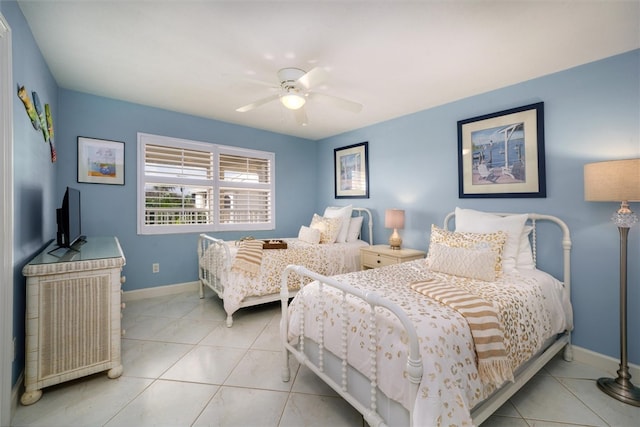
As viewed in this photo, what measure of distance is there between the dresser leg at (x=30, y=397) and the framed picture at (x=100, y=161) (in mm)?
2241

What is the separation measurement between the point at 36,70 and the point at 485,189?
406cm

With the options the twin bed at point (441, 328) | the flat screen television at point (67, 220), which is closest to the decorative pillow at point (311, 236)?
the twin bed at point (441, 328)

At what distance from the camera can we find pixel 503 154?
266 cm

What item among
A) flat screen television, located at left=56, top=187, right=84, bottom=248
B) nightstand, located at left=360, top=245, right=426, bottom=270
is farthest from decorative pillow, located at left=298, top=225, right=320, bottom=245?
flat screen television, located at left=56, top=187, right=84, bottom=248

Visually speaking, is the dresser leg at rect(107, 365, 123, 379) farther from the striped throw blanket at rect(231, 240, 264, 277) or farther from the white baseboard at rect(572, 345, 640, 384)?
the white baseboard at rect(572, 345, 640, 384)

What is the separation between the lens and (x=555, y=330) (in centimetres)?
196

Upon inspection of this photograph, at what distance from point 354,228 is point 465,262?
2.01m

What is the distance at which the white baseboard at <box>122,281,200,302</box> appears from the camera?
3322 millimetres

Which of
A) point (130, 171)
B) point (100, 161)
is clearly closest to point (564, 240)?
point (130, 171)

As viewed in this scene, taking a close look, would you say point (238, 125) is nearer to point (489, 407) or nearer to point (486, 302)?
point (486, 302)

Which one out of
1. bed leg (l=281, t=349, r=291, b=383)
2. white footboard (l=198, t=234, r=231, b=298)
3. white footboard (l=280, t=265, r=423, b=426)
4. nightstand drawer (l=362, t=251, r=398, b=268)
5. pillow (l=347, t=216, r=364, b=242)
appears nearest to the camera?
white footboard (l=280, t=265, r=423, b=426)

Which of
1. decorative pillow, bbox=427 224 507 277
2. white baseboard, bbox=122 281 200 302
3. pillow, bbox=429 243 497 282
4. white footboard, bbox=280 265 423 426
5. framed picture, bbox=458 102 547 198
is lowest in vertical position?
white baseboard, bbox=122 281 200 302

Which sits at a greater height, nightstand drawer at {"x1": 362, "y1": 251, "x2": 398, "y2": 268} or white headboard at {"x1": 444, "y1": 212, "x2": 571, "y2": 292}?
white headboard at {"x1": 444, "y1": 212, "x2": 571, "y2": 292}

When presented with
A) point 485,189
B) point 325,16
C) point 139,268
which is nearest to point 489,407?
point 485,189
